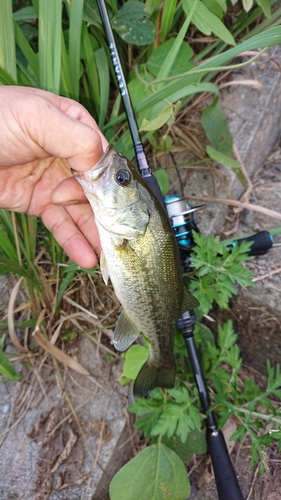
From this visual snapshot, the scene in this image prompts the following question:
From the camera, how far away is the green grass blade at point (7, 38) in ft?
5.75

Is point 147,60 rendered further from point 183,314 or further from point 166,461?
point 166,461

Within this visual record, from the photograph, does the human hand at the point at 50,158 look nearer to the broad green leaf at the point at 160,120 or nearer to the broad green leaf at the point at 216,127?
the broad green leaf at the point at 160,120

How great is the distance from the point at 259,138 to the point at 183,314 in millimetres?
A: 1530

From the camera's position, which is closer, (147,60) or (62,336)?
(147,60)

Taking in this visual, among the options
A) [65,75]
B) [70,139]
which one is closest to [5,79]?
[65,75]

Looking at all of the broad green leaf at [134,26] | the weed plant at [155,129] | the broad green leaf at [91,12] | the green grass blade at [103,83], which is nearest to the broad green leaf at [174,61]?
the weed plant at [155,129]

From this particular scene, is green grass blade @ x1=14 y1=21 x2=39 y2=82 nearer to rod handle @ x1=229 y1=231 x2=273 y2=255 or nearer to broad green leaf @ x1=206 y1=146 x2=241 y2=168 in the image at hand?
broad green leaf @ x1=206 y1=146 x2=241 y2=168

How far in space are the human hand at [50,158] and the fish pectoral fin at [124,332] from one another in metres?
0.37

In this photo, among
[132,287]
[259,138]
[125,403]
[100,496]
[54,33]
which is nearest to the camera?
[132,287]

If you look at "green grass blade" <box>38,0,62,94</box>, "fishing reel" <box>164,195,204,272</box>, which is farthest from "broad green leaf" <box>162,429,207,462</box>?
"green grass blade" <box>38,0,62,94</box>

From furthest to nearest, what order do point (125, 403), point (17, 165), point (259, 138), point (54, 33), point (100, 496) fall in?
point (259, 138)
point (125, 403)
point (100, 496)
point (17, 165)
point (54, 33)

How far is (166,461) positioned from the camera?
2.14m

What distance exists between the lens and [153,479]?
211cm

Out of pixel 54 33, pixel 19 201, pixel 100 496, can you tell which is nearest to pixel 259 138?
pixel 54 33
